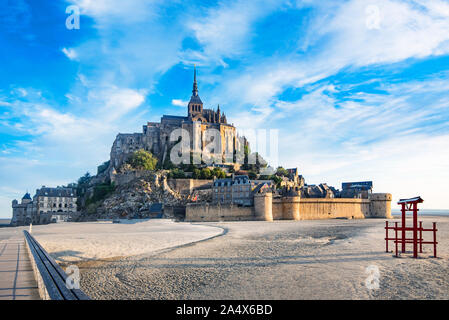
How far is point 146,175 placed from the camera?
58562 mm

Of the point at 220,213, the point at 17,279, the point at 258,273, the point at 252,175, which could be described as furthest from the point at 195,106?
the point at 17,279

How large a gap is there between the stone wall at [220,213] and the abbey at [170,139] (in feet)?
100

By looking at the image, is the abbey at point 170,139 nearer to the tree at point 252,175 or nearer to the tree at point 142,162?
the tree at point 142,162

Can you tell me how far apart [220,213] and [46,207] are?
124 ft

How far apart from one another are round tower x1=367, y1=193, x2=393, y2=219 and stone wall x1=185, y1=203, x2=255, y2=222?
24509 mm

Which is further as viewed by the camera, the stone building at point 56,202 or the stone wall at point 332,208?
the stone building at point 56,202

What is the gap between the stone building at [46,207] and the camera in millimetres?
59719

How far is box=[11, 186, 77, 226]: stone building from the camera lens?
196 ft

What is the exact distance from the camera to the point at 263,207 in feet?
144

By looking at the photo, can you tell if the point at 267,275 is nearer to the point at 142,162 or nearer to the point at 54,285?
the point at 54,285

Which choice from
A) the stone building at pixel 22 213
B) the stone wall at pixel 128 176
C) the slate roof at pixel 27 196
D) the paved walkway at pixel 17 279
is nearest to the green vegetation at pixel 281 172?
the stone wall at pixel 128 176
